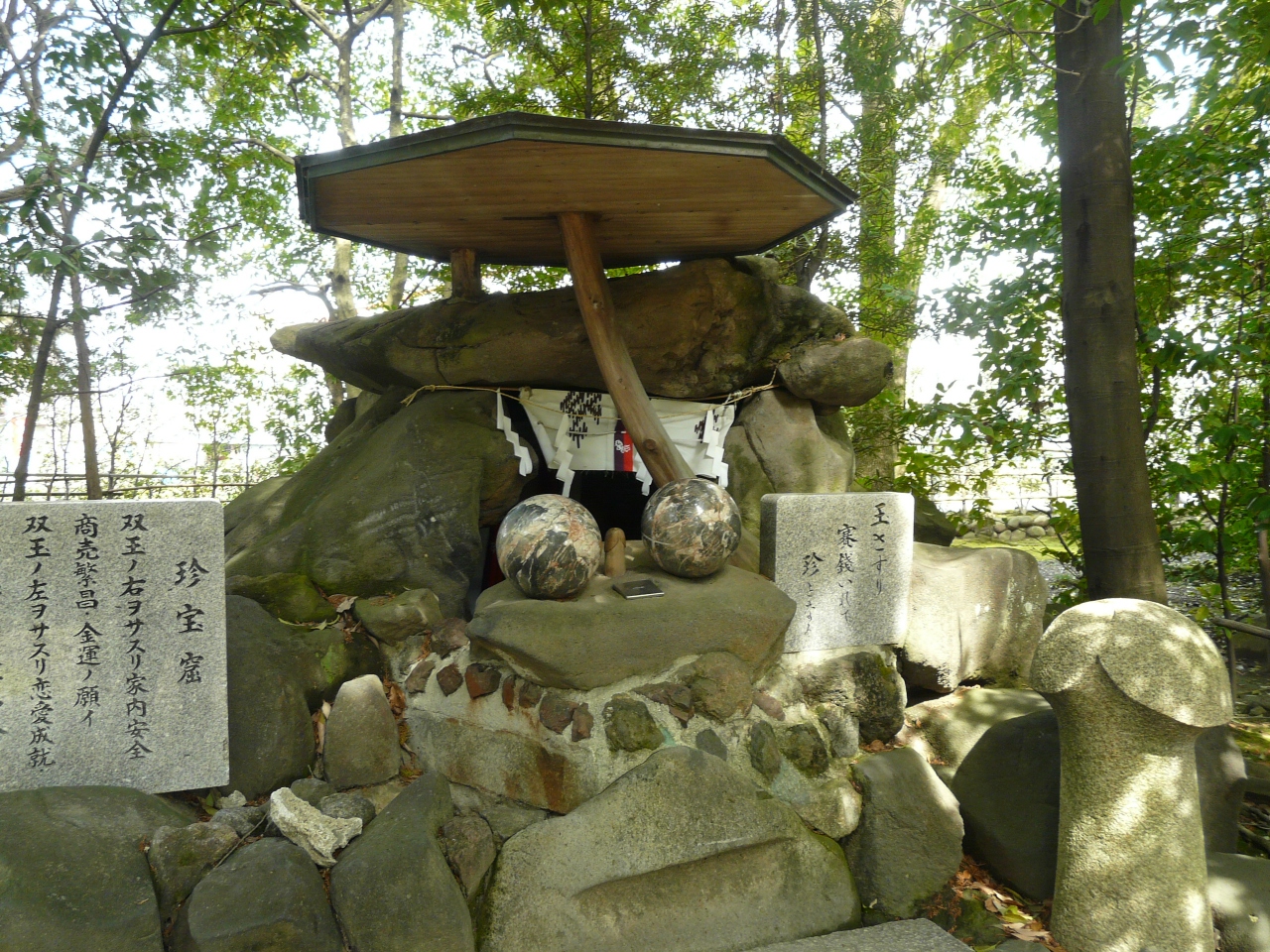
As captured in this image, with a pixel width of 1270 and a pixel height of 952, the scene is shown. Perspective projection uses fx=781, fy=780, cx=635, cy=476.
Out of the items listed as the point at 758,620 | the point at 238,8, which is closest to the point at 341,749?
the point at 758,620

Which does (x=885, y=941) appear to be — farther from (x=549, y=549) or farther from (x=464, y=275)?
(x=464, y=275)

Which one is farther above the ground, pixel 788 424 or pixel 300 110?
pixel 300 110

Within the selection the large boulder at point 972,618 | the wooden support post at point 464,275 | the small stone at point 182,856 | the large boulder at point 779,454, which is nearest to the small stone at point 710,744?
the large boulder at point 972,618

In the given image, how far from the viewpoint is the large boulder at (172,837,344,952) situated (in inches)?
112

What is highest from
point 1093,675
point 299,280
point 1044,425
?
point 299,280

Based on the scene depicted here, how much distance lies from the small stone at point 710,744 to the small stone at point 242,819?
2.06 metres

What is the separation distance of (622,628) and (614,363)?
2.08 meters

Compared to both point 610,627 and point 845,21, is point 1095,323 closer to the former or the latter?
point 610,627

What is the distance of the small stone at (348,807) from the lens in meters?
3.57

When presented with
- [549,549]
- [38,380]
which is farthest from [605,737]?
[38,380]

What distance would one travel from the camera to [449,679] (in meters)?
4.25

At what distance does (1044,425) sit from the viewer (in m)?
6.21

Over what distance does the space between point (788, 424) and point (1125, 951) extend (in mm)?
4128

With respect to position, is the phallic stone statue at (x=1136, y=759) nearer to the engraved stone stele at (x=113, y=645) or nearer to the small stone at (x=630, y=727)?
the small stone at (x=630, y=727)
